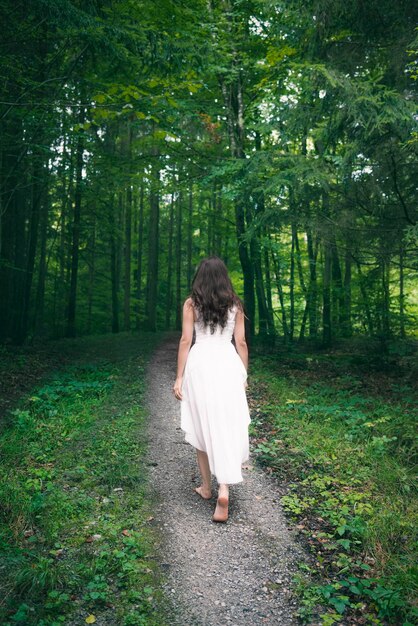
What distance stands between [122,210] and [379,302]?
690 inches

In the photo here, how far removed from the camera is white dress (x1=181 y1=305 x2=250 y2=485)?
4.24 m

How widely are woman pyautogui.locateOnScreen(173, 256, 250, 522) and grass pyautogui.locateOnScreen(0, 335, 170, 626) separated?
0.82 m

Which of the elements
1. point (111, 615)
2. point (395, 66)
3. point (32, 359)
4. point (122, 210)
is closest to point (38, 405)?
point (32, 359)

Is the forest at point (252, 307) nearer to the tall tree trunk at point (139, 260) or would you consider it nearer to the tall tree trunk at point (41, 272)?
the tall tree trunk at point (41, 272)

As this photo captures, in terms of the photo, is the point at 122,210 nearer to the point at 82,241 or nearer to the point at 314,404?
the point at 82,241

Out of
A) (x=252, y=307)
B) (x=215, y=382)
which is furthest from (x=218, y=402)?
(x=252, y=307)

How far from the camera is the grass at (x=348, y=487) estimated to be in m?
3.14

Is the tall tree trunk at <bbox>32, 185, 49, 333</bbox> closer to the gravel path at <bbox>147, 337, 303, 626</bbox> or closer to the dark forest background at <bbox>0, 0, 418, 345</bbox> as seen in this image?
the dark forest background at <bbox>0, 0, 418, 345</bbox>

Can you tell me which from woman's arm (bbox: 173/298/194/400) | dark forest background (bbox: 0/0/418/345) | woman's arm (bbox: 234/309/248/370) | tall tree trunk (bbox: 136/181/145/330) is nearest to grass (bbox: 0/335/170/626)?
woman's arm (bbox: 173/298/194/400)

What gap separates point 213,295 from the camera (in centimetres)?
440

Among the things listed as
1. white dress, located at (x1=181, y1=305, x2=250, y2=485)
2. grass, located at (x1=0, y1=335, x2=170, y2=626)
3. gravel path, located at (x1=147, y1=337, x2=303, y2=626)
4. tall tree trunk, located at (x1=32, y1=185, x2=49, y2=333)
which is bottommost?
gravel path, located at (x1=147, y1=337, x2=303, y2=626)

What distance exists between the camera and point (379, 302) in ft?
39.1

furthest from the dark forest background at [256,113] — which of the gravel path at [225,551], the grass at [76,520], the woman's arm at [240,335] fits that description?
the grass at [76,520]

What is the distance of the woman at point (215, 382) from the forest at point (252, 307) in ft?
2.61
